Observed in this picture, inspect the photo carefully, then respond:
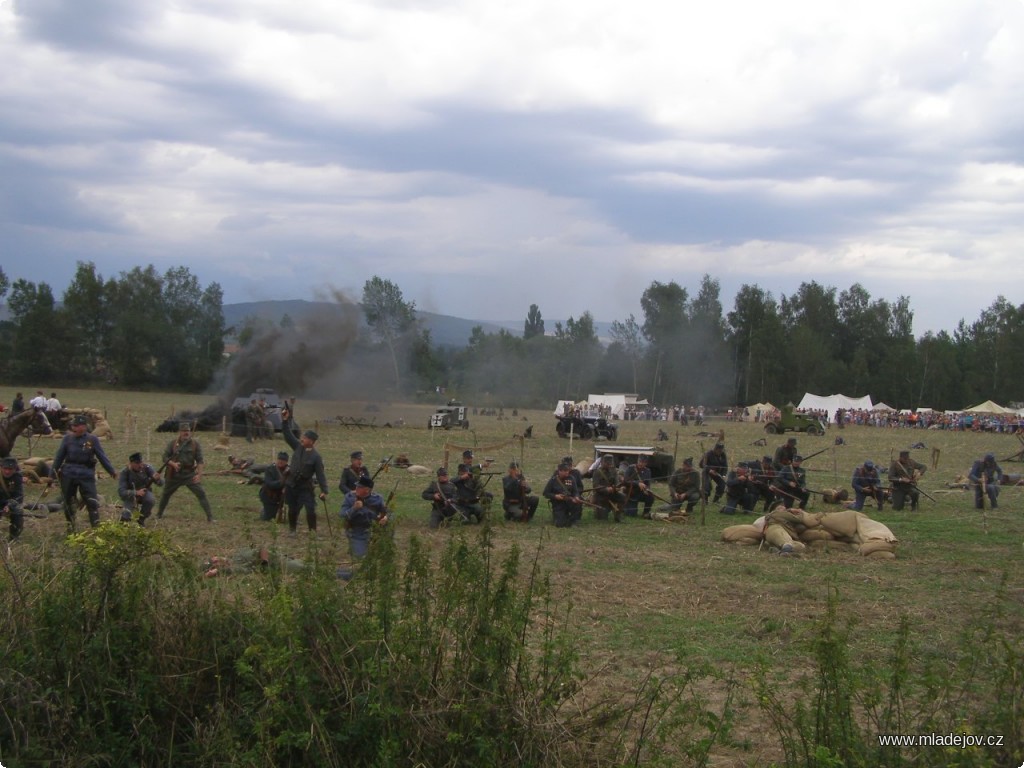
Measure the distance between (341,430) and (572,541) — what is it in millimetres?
24468

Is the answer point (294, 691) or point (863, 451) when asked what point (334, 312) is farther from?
point (294, 691)

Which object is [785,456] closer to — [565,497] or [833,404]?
[565,497]

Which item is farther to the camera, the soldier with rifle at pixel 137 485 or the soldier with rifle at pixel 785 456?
the soldier with rifle at pixel 785 456

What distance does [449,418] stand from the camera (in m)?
41.1

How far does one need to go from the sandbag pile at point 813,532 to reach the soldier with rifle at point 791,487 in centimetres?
370

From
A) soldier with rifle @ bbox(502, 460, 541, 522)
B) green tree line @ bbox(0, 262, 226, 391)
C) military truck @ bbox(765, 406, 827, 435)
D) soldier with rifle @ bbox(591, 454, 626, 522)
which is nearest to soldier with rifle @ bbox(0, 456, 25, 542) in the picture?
soldier with rifle @ bbox(502, 460, 541, 522)

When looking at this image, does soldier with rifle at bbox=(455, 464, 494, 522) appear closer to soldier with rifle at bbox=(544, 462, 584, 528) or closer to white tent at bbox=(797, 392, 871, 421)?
soldier with rifle at bbox=(544, 462, 584, 528)

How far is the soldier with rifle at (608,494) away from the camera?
16359mm

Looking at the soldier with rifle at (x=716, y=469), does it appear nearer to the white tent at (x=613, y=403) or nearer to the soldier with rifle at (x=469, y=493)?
the soldier with rifle at (x=469, y=493)

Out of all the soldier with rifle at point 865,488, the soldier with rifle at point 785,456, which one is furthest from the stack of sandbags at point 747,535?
the soldier with rifle at point 865,488

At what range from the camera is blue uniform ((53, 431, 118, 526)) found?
1205 cm

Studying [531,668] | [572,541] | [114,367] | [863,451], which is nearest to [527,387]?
[114,367]

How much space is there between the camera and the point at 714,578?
11.1m

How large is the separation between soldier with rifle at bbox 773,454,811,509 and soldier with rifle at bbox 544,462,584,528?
13.2 ft
